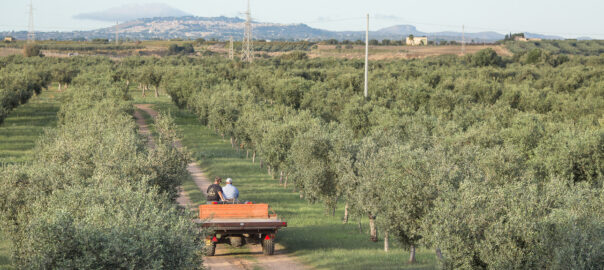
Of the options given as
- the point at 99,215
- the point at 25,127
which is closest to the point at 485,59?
the point at 25,127

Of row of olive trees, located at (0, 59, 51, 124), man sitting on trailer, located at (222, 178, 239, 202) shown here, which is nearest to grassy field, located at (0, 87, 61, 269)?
row of olive trees, located at (0, 59, 51, 124)

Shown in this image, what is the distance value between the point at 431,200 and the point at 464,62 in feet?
406

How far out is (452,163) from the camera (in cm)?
2391

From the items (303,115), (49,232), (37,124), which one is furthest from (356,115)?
(49,232)

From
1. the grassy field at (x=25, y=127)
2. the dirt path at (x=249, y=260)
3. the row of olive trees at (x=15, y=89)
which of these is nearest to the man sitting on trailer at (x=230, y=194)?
the dirt path at (x=249, y=260)

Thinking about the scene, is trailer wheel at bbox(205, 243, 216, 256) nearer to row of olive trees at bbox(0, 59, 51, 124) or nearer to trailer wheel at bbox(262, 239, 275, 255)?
trailer wheel at bbox(262, 239, 275, 255)

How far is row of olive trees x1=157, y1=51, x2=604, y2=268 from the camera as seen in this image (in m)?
16.6

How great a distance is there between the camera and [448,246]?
55.0 ft

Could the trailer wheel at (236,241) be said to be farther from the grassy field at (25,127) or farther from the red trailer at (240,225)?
the grassy field at (25,127)

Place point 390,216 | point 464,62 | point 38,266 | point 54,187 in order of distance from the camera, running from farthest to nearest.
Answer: point 464,62 → point 390,216 → point 54,187 → point 38,266

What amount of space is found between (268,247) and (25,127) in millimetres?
56502

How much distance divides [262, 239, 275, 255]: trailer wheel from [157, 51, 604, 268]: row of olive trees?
160 inches

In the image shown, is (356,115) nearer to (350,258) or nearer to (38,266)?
(350,258)

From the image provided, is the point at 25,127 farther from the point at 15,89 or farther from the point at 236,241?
the point at 236,241
